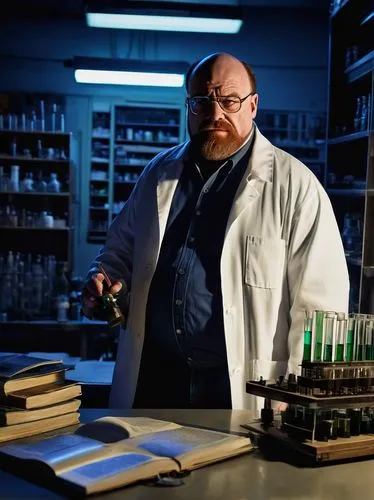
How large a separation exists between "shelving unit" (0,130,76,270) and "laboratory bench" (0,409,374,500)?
548 centimetres

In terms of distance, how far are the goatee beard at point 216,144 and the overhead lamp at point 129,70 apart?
3646 mm

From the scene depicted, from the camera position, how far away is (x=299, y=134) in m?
7.24

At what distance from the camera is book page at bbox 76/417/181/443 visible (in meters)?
1.35

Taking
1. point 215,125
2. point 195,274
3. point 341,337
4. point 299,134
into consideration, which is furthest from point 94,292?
point 299,134

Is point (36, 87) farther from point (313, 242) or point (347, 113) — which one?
point (313, 242)

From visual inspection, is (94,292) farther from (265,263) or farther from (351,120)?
(351,120)

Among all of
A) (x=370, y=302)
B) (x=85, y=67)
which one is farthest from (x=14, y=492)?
(x=85, y=67)

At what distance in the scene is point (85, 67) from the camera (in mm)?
5688

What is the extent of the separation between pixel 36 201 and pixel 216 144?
4.99m

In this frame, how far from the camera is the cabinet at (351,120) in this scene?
3.59 m

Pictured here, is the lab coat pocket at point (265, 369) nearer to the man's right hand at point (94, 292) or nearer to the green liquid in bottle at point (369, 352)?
the man's right hand at point (94, 292)

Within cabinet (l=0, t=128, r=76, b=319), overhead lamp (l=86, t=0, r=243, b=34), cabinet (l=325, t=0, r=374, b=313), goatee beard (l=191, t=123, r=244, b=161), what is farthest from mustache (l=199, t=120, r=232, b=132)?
cabinet (l=0, t=128, r=76, b=319)

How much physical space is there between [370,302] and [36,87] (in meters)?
5.30

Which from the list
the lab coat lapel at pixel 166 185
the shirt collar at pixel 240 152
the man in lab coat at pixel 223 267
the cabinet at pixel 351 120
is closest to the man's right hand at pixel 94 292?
the man in lab coat at pixel 223 267
